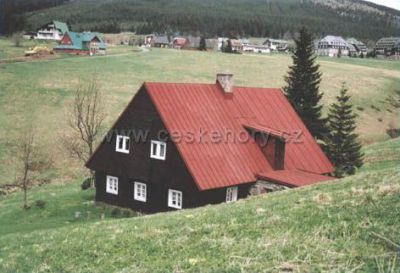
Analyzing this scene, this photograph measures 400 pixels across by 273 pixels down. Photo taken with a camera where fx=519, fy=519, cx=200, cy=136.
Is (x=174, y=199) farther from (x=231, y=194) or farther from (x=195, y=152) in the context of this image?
(x=231, y=194)

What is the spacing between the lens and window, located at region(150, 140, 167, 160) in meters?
33.1

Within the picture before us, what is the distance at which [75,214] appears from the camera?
33.5 m

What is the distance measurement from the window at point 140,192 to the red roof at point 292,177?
767cm

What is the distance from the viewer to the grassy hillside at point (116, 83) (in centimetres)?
5788

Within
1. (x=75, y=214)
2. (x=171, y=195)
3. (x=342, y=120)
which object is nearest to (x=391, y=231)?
(x=171, y=195)

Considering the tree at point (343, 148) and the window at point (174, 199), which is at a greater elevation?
the tree at point (343, 148)

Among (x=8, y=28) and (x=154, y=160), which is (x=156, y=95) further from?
(x=8, y=28)

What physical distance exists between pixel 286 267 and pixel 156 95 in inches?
1011

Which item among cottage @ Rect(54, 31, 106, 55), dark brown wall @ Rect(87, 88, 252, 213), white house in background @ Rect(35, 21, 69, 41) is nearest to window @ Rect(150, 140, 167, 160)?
dark brown wall @ Rect(87, 88, 252, 213)

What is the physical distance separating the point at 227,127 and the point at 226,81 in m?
4.20

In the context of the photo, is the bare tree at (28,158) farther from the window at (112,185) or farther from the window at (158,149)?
the window at (158,149)

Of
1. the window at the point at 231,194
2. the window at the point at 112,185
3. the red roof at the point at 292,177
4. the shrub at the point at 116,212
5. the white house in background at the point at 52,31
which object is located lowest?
the shrub at the point at 116,212

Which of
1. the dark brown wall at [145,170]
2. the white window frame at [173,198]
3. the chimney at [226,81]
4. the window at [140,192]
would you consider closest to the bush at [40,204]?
the dark brown wall at [145,170]

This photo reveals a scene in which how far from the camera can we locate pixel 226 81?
37812 millimetres
